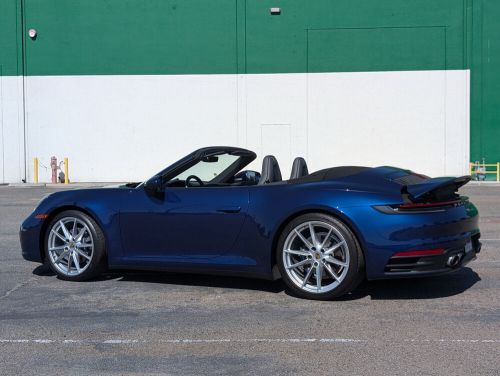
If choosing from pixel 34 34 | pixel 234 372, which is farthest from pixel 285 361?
pixel 34 34

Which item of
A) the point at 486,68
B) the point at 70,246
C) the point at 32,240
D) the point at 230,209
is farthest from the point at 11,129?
the point at 230,209

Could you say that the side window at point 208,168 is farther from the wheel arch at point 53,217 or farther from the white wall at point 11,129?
the white wall at point 11,129

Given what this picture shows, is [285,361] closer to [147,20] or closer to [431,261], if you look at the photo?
[431,261]

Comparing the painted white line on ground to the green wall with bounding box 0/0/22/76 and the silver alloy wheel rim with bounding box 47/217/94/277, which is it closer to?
the silver alloy wheel rim with bounding box 47/217/94/277

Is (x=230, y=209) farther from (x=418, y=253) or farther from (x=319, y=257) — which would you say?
(x=418, y=253)

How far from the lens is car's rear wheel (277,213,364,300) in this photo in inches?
231

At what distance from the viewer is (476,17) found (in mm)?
25891

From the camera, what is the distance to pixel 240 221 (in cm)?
625

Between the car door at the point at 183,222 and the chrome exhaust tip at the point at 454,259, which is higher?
the car door at the point at 183,222

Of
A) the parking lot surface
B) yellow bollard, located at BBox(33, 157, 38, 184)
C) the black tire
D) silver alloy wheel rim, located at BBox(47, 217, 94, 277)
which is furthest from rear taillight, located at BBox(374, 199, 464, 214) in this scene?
yellow bollard, located at BBox(33, 157, 38, 184)

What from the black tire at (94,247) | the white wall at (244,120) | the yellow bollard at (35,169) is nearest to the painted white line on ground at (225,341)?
the black tire at (94,247)

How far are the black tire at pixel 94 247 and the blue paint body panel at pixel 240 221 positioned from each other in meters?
0.07

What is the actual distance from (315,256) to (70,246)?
2513 mm

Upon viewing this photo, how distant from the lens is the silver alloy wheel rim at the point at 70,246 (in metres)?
6.92
